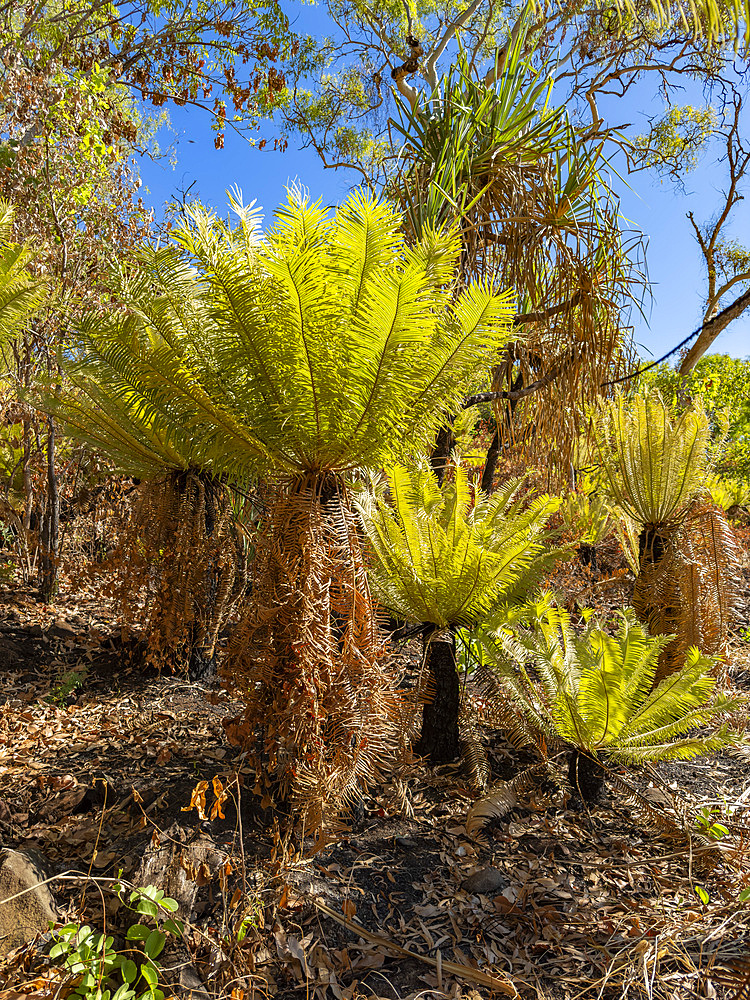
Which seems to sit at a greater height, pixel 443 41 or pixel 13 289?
pixel 443 41

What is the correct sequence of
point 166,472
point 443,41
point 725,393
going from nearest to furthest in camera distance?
point 166,472, point 443,41, point 725,393

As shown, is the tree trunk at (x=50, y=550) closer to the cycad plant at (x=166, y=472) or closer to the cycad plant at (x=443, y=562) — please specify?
the cycad plant at (x=166, y=472)

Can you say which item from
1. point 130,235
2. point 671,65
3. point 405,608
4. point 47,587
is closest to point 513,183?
point 405,608

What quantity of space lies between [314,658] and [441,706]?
101cm

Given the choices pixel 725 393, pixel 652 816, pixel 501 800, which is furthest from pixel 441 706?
pixel 725 393

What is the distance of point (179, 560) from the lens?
3.39 m

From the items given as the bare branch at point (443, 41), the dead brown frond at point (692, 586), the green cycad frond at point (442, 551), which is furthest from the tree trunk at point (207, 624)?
the bare branch at point (443, 41)

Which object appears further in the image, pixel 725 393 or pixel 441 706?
pixel 725 393

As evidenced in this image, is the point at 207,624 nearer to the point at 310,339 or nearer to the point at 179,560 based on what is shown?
the point at 179,560

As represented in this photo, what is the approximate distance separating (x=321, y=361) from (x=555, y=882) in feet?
6.99

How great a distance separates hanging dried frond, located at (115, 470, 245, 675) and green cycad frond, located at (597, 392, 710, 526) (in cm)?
242

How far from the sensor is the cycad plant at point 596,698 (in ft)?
8.02

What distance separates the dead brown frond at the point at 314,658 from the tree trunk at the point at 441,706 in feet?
1.70

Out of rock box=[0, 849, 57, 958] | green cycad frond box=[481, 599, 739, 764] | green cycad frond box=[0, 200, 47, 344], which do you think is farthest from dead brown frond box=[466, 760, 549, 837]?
green cycad frond box=[0, 200, 47, 344]
